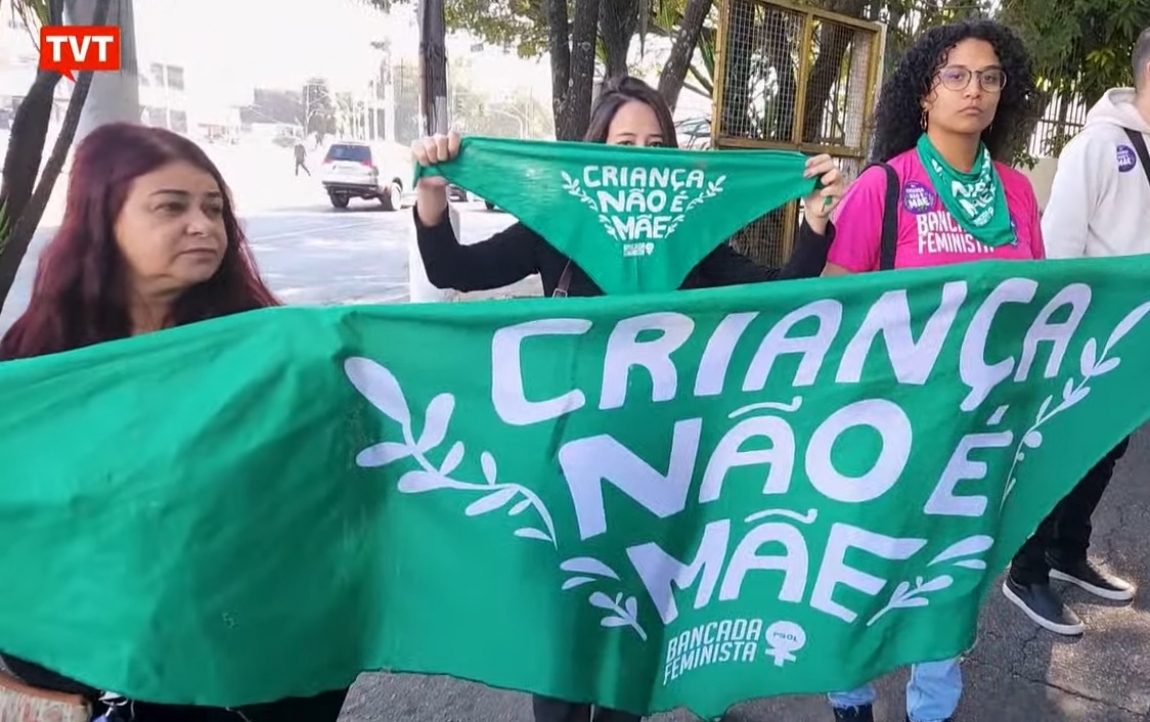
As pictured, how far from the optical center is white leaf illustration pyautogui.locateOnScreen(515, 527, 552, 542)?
5.16 feet

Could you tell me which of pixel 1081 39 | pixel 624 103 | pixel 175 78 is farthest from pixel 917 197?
pixel 1081 39

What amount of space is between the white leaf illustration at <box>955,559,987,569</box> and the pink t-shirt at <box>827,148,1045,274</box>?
2.19ft

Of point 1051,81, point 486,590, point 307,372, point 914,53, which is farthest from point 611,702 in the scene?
point 1051,81

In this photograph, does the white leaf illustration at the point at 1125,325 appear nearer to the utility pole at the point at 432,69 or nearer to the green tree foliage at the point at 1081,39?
the utility pole at the point at 432,69

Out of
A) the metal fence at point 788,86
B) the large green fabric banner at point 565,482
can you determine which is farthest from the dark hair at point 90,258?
the metal fence at point 788,86

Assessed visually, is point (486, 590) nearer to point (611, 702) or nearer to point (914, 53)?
point (611, 702)

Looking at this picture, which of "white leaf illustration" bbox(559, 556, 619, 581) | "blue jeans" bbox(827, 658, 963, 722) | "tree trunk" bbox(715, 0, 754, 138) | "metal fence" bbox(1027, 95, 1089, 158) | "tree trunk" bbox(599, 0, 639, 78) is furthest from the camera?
"metal fence" bbox(1027, 95, 1089, 158)

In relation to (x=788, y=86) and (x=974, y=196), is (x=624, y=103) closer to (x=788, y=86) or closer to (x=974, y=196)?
(x=974, y=196)

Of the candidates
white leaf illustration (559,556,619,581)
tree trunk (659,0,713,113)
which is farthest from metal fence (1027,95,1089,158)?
white leaf illustration (559,556,619,581)

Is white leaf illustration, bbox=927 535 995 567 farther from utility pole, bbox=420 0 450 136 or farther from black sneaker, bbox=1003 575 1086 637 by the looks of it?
utility pole, bbox=420 0 450 136

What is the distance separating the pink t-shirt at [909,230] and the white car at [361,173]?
19205 mm

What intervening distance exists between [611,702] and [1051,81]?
27.9 feet

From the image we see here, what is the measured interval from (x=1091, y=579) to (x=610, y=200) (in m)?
2.64

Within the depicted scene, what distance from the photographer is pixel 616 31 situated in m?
7.02
